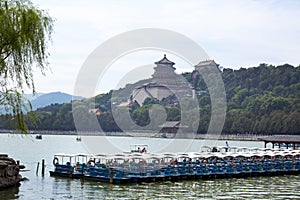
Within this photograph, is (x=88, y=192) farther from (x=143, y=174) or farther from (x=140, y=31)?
(x=140, y=31)

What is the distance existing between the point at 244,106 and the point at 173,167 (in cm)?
9039

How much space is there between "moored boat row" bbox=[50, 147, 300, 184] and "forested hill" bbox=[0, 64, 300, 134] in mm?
55886

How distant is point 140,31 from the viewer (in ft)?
132

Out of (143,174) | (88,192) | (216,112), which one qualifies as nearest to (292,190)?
(143,174)

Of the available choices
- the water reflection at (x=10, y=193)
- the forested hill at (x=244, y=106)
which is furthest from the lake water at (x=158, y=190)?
the forested hill at (x=244, y=106)

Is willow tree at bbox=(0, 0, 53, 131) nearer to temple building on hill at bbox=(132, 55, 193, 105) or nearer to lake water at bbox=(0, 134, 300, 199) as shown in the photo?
lake water at bbox=(0, 134, 300, 199)

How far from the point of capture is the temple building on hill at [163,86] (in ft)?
414

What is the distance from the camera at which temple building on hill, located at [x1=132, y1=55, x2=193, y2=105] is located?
126094 mm

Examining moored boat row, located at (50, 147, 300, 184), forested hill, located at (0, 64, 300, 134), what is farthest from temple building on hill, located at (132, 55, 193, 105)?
moored boat row, located at (50, 147, 300, 184)

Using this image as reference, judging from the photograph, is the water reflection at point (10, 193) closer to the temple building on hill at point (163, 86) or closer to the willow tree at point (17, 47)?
the willow tree at point (17, 47)

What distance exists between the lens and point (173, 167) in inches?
1272

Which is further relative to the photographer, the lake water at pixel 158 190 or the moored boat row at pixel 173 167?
the moored boat row at pixel 173 167

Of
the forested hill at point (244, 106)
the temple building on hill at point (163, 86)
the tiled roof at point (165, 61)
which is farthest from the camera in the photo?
the tiled roof at point (165, 61)

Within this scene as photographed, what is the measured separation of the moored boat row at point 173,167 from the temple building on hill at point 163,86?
84872mm
